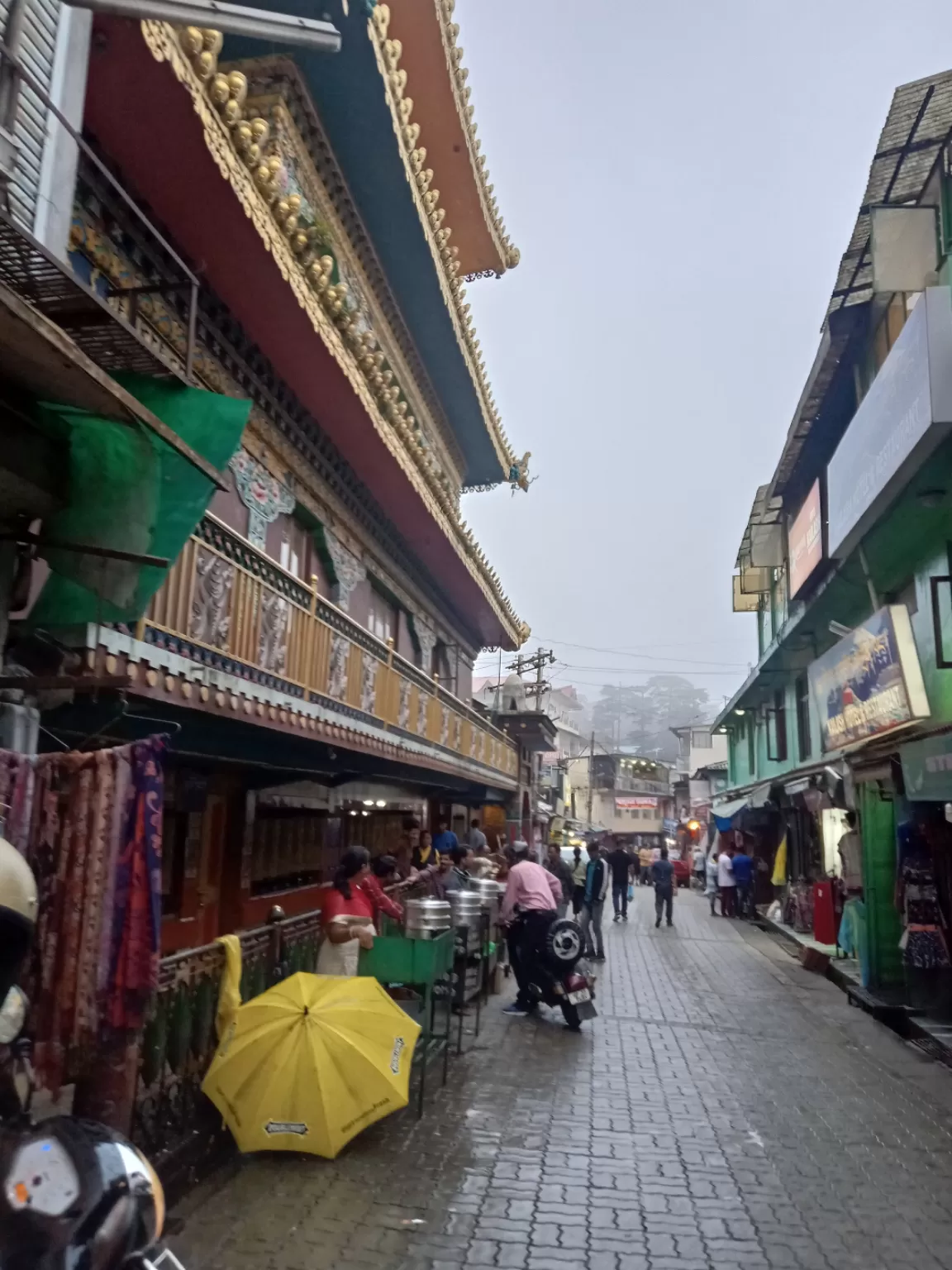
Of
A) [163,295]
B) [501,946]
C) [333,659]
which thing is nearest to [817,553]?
[501,946]

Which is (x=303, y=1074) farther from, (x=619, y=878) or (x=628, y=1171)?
(x=619, y=878)

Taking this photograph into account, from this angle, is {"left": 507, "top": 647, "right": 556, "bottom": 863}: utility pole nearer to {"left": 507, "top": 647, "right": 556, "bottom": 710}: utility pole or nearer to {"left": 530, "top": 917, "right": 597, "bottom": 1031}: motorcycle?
{"left": 507, "top": 647, "right": 556, "bottom": 710}: utility pole

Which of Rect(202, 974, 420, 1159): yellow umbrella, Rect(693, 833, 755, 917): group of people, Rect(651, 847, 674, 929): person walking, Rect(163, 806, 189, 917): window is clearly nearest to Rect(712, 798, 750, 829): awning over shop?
Rect(693, 833, 755, 917): group of people

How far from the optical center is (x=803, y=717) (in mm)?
19969

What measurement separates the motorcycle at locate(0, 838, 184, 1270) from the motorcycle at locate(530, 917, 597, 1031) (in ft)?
21.2

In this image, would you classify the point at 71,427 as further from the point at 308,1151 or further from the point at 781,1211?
the point at 781,1211

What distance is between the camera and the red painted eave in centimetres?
615

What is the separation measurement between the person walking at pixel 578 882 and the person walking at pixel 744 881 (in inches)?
299

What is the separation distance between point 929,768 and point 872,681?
2.88 m

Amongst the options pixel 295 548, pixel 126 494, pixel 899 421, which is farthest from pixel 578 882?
pixel 126 494

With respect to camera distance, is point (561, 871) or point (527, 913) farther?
point (561, 871)

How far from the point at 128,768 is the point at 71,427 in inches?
80.3

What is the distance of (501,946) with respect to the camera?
12852 millimetres

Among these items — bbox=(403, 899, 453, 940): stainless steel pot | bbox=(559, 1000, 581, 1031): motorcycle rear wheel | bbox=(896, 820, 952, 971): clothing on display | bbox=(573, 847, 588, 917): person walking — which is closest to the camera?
bbox=(403, 899, 453, 940): stainless steel pot
